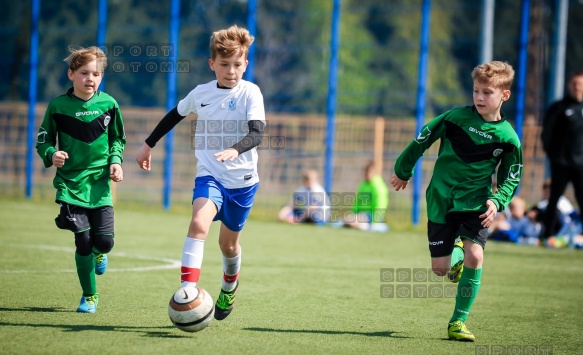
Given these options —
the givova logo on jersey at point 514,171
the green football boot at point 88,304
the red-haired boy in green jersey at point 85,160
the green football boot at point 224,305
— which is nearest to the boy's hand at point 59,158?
the red-haired boy in green jersey at point 85,160

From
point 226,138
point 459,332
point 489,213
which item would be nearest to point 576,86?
point 489,213

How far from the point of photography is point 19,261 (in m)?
9.35

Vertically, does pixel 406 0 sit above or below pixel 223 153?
above

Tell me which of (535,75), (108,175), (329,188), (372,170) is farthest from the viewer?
(535,75)

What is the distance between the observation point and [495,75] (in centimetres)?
634

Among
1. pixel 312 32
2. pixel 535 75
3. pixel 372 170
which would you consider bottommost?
pixel 372 170

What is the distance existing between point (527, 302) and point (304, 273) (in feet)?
8.42

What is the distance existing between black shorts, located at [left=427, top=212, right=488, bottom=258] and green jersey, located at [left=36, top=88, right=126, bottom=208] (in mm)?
2555

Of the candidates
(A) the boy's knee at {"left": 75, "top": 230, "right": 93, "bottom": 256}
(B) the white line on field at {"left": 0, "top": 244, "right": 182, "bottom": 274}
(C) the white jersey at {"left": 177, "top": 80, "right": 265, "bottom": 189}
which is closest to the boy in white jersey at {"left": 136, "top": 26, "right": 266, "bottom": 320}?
(C) the white jersey at {"left": 177, "top": 80, "right": 265, "bottom": 189}

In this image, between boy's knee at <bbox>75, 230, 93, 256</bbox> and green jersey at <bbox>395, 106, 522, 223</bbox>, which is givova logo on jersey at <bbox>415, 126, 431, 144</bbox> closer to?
green jersey at <bbox>395, 106, 522, 223</bbox>

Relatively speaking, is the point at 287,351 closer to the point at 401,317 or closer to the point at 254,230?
the point at 401,317

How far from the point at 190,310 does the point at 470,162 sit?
7.78ft

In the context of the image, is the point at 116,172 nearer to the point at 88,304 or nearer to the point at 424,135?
the point at 88,304

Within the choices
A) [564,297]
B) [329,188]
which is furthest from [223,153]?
[329,188]
